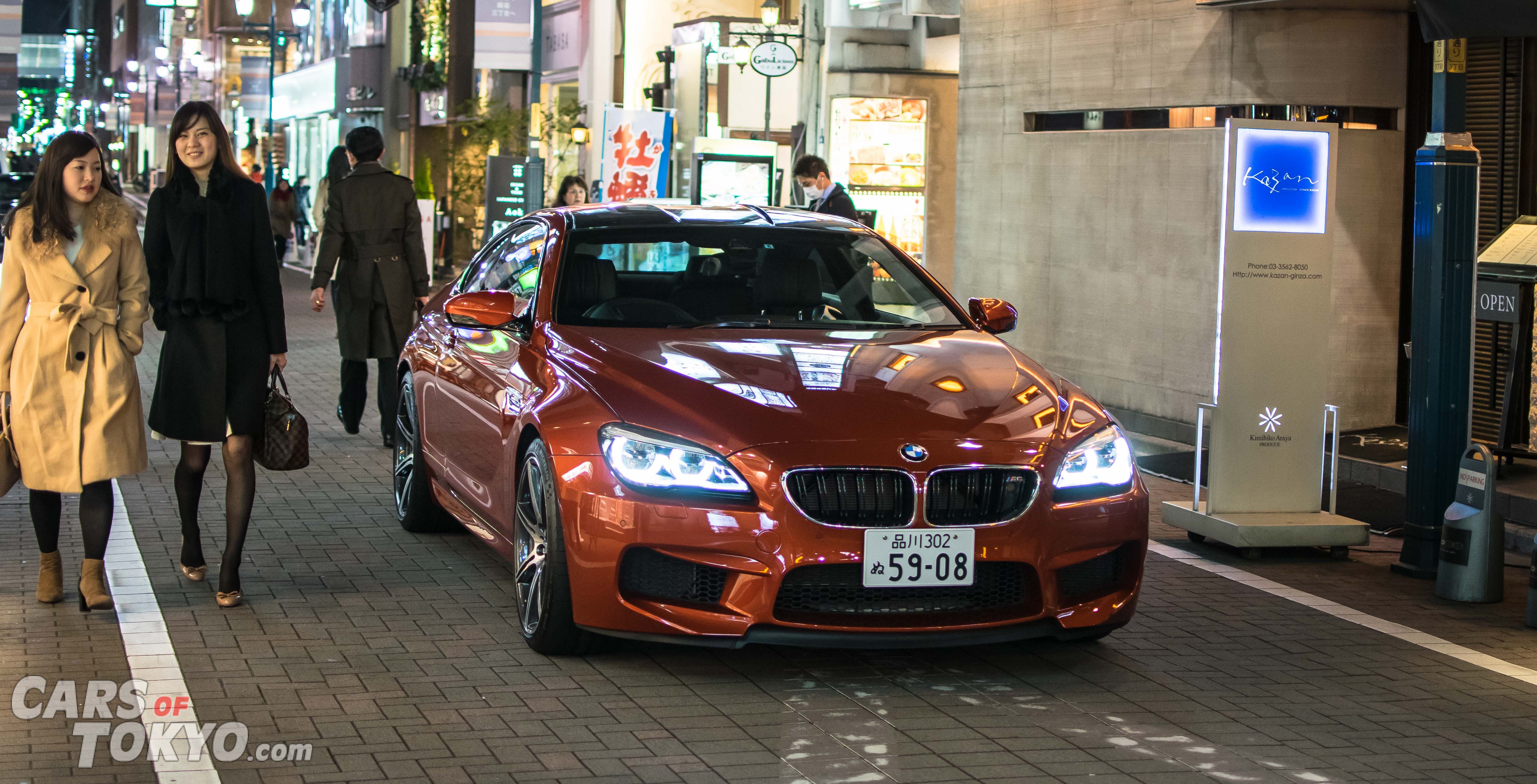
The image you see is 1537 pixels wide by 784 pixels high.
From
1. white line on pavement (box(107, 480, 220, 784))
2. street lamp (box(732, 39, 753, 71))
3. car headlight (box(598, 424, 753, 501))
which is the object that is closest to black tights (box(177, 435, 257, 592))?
white line on pavement (box(107, 480, 220, 784))

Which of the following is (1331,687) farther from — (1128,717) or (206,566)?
(206,566)

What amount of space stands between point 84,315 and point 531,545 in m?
1.89

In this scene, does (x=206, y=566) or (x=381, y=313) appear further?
(x=381, y=313)

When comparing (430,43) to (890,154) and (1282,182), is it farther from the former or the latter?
(1282,182)

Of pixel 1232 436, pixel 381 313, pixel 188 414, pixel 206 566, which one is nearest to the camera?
pixel 188 414

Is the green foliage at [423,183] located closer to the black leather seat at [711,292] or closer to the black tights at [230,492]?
the black tights at [230,492]

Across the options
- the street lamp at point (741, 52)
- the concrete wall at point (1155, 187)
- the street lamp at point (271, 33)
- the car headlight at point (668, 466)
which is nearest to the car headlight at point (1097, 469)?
the car headlight at point (668, 466)

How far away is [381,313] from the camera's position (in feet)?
37.0

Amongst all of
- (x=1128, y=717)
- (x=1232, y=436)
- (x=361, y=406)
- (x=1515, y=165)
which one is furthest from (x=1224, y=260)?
(x=361, y=406)

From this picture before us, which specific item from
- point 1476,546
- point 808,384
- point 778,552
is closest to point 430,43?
point 1476,546

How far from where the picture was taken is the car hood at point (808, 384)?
566 centimetres

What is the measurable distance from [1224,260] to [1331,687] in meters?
2.81

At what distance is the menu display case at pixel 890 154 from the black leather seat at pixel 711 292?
1563 centimetres

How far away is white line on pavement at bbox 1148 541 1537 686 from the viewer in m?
6.49
